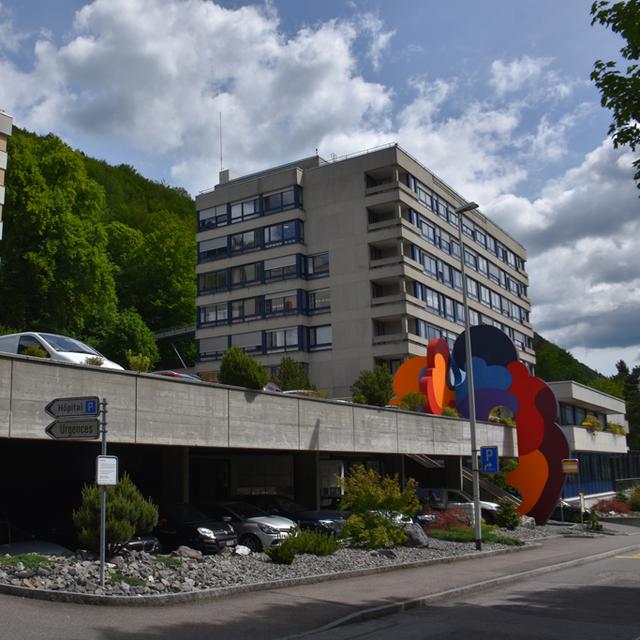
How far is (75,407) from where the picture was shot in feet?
41.1

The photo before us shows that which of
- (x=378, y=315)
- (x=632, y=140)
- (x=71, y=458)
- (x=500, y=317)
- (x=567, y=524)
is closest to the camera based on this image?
(x=632, y=140)

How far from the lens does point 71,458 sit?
21422 mm

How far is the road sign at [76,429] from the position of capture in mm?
12344

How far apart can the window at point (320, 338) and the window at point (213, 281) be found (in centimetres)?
861

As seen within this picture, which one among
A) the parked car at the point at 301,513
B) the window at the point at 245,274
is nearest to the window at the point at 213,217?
the window at the point at 245,274

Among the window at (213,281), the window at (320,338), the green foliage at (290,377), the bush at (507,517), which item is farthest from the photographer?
the window at (213,281)

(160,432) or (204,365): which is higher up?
(204,365)

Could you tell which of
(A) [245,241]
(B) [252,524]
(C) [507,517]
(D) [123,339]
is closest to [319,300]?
(A) [245,241]

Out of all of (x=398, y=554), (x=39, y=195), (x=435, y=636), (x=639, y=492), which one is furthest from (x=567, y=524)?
(x=39, y=195)

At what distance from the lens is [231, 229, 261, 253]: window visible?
58.4m

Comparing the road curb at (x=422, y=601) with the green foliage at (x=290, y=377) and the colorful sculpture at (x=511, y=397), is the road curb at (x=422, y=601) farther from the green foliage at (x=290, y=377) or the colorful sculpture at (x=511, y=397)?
the green foliage at (x=290, y=377)

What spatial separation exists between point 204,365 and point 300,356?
29.4 ft

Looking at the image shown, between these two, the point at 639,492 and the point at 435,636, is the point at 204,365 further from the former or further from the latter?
the point at 435,636

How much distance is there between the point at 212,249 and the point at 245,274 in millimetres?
4255
